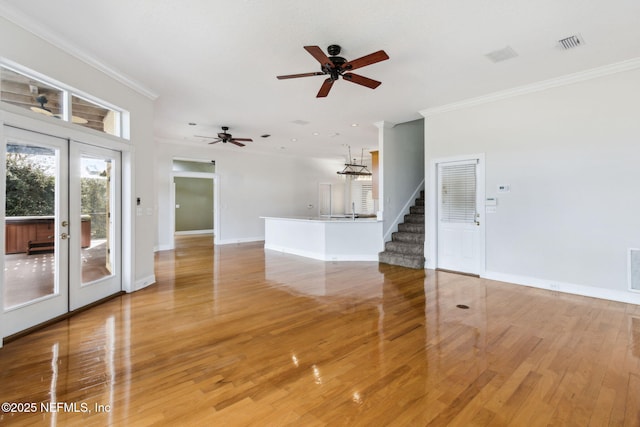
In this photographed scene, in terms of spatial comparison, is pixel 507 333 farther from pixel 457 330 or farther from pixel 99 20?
pixel 99 20

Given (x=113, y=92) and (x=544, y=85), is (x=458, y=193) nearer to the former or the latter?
(x=544, y=85)

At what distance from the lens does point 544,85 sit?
4.54 metres

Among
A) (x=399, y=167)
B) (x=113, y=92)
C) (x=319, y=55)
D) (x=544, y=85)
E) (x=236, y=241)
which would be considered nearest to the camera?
(x=319, y=55)

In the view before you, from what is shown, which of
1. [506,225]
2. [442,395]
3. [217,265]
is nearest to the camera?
[442,395]

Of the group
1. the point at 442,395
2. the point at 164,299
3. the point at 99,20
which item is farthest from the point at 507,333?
the point at 99,20

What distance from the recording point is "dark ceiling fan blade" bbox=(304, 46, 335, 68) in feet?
9.71

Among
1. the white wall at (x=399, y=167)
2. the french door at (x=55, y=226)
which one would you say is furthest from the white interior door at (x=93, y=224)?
the white wall at (x=399, y=167)

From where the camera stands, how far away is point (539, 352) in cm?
267

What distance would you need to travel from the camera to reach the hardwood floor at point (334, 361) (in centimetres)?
189

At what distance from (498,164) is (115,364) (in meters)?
5.72

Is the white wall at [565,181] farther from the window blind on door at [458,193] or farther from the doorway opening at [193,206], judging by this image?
the doorway opening at [193,206]

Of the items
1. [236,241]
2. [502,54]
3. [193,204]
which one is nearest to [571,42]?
[502,54]

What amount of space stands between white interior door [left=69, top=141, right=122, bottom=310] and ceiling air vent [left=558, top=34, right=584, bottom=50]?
575cm

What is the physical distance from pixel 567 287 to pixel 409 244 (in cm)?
283
